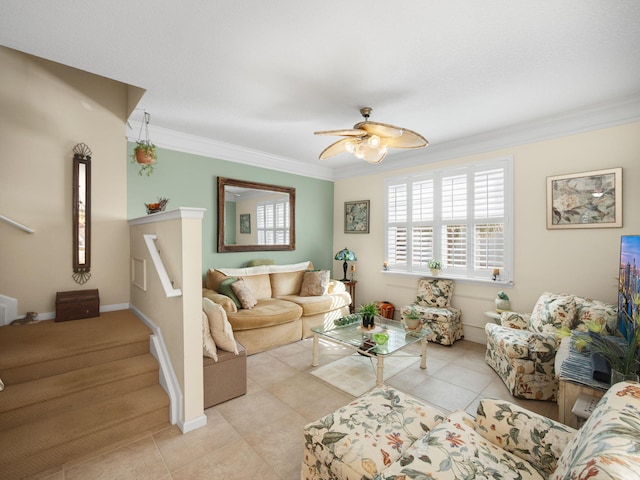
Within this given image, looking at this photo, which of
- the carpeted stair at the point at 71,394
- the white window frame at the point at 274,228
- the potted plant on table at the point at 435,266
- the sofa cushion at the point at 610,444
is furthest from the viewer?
the white window frame at the point at 274,228

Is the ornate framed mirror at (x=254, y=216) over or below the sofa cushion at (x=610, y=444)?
over

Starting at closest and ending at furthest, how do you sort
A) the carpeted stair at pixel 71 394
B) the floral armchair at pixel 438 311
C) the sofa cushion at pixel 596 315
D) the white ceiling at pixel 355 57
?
the white ceiling at pixel 355 57 → the carpeted stair at pixel 71 394 → the sofa cushion at pixel 596 315 → the floral armchair at pixel 438 311

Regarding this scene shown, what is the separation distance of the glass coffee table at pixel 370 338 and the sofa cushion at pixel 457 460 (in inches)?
47.4

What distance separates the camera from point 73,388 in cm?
217

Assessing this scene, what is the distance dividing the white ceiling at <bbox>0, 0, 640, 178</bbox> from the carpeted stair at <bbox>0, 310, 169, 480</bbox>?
2.23 metres

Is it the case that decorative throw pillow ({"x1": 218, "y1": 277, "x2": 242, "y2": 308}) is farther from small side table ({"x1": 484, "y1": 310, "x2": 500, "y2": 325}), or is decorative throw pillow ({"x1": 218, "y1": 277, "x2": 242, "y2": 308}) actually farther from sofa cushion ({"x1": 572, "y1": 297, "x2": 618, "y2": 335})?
sofa cushion ({"x1": 572, "y1": 297, "x2": 618, "y2": 335})

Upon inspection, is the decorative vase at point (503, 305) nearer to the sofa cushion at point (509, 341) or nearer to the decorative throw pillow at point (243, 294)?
the sofa cushion at point (509, 341)

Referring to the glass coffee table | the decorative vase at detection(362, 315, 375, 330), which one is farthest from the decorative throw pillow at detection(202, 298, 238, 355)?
the decorative vase at detection(362, 315, 375, 330)

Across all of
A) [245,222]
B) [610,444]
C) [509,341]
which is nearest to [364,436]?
[610,444]

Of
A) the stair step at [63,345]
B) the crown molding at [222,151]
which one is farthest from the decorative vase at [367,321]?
the crown molding at [222,151]

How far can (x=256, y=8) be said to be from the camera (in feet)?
5.63

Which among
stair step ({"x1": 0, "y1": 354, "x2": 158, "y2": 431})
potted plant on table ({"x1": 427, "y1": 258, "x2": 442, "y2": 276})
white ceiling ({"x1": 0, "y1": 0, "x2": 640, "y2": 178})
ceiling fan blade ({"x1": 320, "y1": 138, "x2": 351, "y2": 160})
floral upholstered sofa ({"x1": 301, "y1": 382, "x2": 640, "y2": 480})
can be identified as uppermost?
white ceiling ({"x1": 0, "y1": 0, "x2": 640, "y2": 178})

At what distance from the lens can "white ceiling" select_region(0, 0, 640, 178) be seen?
1750 millimetres

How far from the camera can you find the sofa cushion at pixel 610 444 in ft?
2.45
